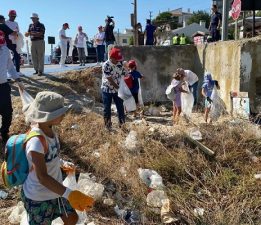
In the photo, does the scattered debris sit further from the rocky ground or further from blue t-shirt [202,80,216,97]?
blue t-shirt [202,80,216,97]

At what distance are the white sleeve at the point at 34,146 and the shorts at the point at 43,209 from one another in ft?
1.35

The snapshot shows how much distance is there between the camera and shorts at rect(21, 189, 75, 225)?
8.36 feet

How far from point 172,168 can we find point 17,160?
2.59 metres

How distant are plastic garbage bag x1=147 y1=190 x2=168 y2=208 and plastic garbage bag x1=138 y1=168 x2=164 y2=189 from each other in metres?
0.16

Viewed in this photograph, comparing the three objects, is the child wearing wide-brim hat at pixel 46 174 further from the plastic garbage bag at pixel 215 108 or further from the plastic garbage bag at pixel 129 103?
the plastic garbage bag at pixel 215 108

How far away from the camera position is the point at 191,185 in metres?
4.39

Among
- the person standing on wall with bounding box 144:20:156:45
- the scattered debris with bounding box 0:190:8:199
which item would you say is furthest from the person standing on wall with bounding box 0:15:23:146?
the person standing on wall with bounding box 144:20:156:45

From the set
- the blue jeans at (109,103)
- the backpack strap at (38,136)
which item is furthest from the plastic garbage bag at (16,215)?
the blue jeans at (109,103)

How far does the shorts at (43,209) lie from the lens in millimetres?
2549

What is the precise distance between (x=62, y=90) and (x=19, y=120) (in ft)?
7.89

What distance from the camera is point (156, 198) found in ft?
13.1

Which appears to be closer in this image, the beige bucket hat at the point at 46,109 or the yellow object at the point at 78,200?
the yellow object at the point at 78,200

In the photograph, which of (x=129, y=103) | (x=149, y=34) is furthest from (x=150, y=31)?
(x=129, y=103)

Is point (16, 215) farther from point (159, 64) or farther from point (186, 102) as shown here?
point (159, 64)
